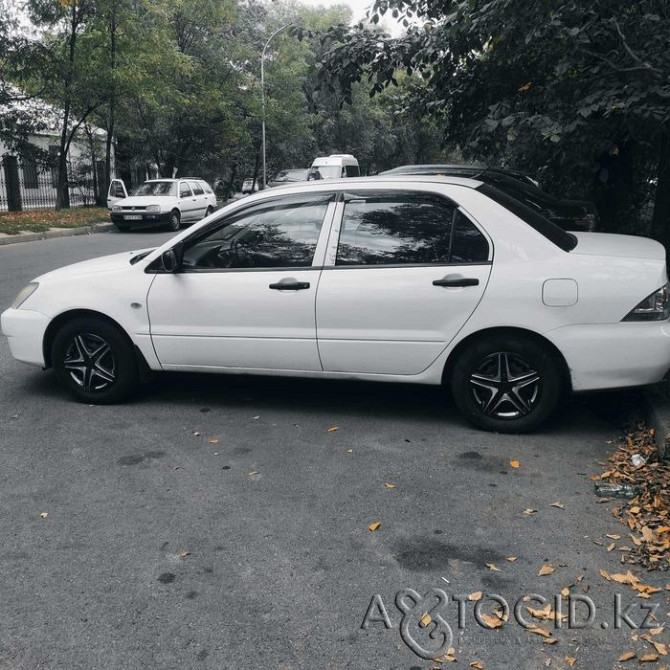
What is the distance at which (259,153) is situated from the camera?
44188 millimetres

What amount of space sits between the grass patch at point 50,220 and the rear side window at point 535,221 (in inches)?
666

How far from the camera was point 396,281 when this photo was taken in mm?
5055

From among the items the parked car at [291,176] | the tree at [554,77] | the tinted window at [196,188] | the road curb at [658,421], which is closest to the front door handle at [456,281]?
the road curb at [658,421]

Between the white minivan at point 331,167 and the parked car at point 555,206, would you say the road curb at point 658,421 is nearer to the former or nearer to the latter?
the parked car at point 555,206

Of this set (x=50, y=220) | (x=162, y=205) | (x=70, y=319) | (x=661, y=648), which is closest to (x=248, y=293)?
(x=70, y=319)

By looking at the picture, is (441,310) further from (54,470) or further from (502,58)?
(502,58)

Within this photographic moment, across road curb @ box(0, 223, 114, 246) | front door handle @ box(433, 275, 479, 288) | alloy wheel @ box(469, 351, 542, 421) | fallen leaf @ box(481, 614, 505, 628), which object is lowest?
fallen leaf @ box(481, 614, 505, 628)

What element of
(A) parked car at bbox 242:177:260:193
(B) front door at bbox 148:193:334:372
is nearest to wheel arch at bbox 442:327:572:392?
(B) front door at bbox 148:193:334:372

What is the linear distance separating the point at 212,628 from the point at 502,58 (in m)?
8.00

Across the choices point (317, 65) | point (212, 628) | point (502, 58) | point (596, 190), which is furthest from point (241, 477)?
point (596, 190)

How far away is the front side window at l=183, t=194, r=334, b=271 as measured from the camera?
209 inches

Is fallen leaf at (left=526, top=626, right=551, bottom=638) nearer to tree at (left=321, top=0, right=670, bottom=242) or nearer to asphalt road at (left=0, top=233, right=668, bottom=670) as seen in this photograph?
asphalt road at (left=0, top=233, right=668, bottom=670)

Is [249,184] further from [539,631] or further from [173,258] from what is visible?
[539,631]

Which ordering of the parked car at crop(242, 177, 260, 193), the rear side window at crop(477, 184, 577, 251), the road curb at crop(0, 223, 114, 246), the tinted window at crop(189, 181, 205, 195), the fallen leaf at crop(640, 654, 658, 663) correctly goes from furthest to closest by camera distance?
the parked car at crop(242, 177, 260, 193), the tinted window at crop(189, 181, 205, 195), the road curb at crop(0, 223, 114, 246), the rear side window at crop(477, 184, 577, 251), the fallen leaf at crop(640, 654, 658, 663)
